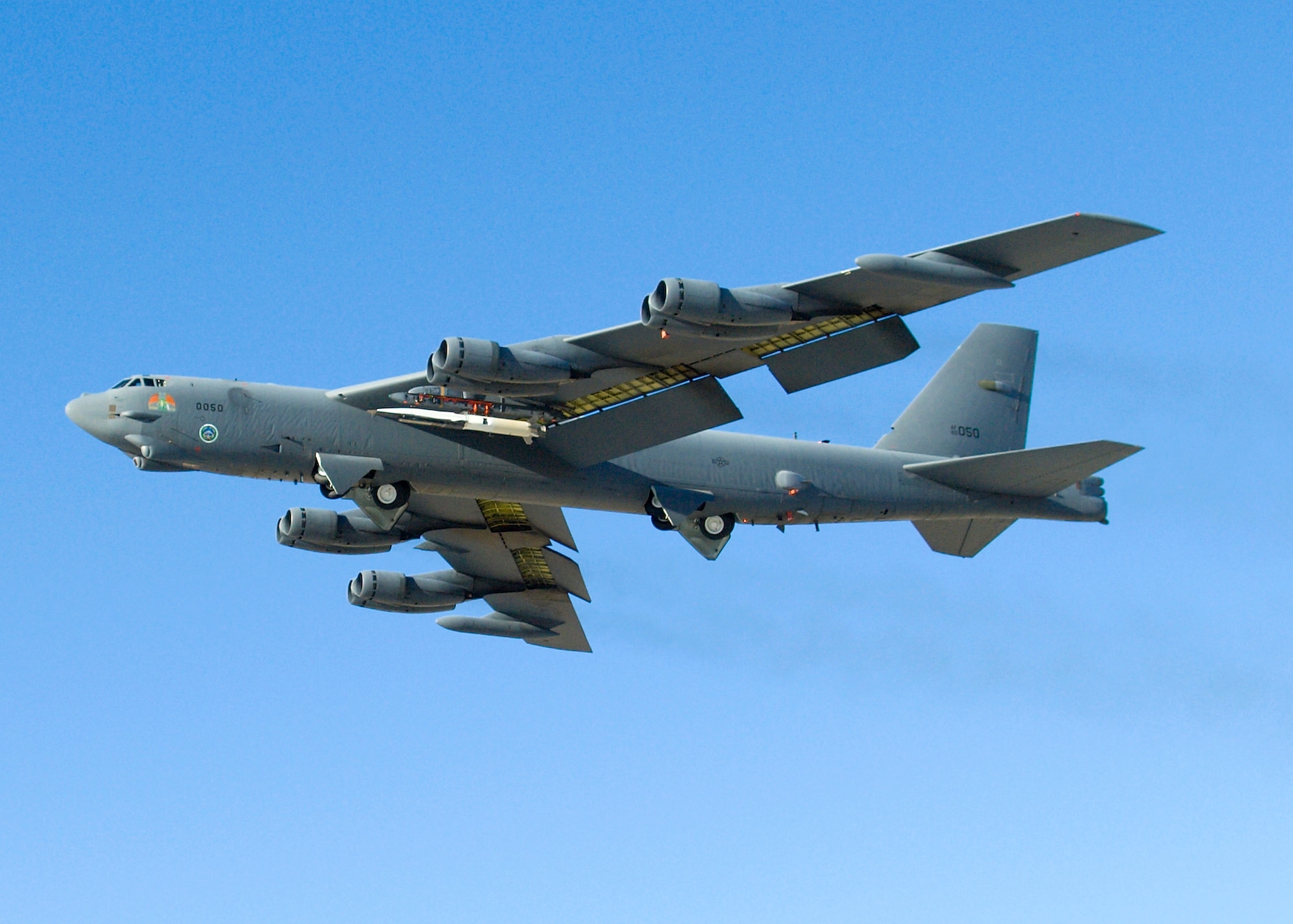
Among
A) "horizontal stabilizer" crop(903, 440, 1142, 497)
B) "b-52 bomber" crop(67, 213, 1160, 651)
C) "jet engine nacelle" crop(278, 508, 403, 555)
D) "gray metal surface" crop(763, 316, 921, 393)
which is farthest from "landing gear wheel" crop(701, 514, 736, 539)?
"jet engine nacelle" crop(278, 508, 403, 555)

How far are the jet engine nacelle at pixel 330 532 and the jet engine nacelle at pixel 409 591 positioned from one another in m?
1.30

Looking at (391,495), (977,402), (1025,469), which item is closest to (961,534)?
(1025,469)

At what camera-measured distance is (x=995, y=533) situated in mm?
39844

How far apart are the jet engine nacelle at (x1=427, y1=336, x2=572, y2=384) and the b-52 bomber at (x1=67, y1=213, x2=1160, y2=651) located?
37 millimetres

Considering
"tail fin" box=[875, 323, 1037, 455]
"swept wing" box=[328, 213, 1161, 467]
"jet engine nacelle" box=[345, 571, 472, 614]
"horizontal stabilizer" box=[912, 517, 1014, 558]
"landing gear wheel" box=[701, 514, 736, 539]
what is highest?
"tail fin" box=[875, 323, 1037, 455]

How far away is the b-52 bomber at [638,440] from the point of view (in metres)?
30.1

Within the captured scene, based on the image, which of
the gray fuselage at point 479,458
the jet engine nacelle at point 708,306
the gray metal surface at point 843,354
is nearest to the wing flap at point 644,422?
the gray fuselage at point 479,458

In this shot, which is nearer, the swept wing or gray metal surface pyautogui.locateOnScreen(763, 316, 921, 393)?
the swept wing

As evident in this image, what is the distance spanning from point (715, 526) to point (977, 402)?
839 cm

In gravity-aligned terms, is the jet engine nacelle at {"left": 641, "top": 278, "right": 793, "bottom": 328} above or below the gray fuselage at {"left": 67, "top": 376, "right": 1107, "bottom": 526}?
above

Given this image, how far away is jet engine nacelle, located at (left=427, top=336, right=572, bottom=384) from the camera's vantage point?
99.1 ft

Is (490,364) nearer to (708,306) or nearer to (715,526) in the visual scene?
(708,306)

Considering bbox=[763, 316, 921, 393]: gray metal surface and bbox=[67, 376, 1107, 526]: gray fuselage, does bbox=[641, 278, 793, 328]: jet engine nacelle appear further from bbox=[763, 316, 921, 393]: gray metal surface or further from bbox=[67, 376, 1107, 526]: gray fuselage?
bbox=[67, 376, 1107, 526]: gray fuselage

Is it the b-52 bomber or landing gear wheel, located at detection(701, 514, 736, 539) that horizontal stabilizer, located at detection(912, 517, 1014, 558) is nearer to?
the b-52 bomber
